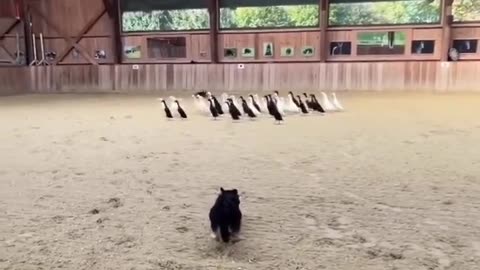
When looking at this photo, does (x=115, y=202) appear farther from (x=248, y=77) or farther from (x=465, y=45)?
(x=465, y=45)

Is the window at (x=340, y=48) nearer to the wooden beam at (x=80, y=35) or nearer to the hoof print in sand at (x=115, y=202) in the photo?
the wooden beam at (x=80, y=35)

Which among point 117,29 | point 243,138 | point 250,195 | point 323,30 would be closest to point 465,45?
point 323,30

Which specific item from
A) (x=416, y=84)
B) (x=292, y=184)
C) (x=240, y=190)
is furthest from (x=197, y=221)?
(x=416, y=84)

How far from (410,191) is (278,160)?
1313 millimetres

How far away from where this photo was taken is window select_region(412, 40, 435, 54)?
39.4 ft

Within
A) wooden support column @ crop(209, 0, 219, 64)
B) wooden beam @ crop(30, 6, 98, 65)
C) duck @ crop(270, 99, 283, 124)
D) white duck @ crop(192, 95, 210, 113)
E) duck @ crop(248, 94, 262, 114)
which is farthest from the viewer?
wooden beam @ crop(30, 6, 98, 65)

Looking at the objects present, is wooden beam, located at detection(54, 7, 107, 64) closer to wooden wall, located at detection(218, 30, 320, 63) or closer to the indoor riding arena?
the indoor riding arena

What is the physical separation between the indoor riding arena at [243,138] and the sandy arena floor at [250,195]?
2cm

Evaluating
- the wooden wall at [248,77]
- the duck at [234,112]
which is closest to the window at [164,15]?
the wooden wall at [248,77]

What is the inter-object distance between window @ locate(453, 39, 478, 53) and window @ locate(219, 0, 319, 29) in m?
3.57

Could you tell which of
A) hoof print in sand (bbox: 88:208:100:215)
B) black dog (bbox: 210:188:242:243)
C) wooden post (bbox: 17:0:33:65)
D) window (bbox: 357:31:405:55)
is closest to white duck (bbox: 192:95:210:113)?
hoof print in sand (bbox: 88:208:100:215)

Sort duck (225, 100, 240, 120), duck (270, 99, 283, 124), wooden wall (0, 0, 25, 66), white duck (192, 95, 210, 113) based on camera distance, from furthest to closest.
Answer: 1. wooden wall (0, 0, 25, 66)
2. white duck (192, 95, 210, 113)
3. duck (225, 100, 240, 120)
4. duck (270, 99, 283, 124)

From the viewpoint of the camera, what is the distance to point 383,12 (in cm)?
1232

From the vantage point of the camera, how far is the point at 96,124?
6.75 meters
